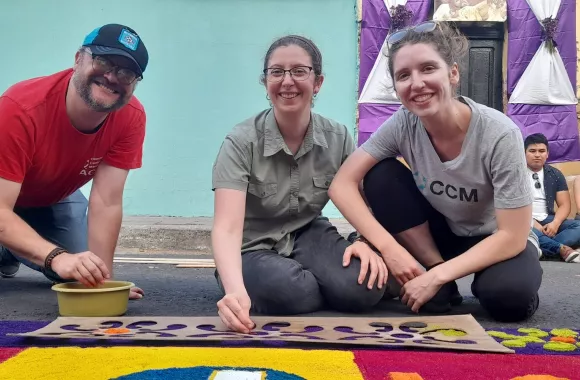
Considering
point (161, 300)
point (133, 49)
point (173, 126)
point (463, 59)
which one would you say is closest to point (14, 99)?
point (133, 49)

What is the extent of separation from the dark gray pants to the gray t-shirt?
38 centimetres

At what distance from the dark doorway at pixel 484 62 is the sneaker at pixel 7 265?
15.7ft

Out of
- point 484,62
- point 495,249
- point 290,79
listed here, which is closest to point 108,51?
point 290,79

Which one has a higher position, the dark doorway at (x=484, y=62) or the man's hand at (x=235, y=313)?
the dark doorway at (x=484, y=62)

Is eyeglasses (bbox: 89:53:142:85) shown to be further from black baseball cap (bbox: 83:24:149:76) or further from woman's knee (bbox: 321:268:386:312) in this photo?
woman's knee (bbox: 321:268:386:312)

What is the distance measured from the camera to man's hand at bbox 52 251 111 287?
207 centimetres

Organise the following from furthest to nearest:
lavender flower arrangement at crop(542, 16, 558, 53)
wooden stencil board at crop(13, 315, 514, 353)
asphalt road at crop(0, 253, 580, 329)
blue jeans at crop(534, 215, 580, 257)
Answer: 1. lavender flower arrangement at crop(542, 16, 558, 53)
2. blue jeans at crop(534, 215, 580, 257)
3. asphalt road at crop(0, 253, 580, 329)
4. wooden stencil board at crop(13, 315, 514, 353)

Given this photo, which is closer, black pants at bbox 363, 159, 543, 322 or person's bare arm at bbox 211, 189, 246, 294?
person's bare arm at bbox 211, 189, 246, 294

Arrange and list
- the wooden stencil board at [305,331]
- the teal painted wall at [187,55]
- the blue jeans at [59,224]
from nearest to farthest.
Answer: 1. the wooden stencil board at [305,331]
2. the blue jeans at [59,224]
3. the teal painted wall at [187,55]

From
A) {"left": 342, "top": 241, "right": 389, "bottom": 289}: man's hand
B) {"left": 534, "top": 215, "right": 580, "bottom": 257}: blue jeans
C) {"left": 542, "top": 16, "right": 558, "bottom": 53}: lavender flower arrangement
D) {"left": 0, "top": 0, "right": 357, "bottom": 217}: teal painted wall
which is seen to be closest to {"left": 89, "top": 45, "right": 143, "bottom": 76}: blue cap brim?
{"left": 342, "top": 241, "right": 389, "bottom": 289}: man's hand

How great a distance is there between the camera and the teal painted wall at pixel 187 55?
21.2ft

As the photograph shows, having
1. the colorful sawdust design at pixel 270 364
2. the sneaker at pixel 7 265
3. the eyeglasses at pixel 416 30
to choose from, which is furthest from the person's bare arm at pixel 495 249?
the sneaker at pixel 7 265

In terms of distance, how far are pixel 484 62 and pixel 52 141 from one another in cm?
527

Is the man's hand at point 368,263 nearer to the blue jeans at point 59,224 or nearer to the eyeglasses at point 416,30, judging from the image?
the eyeglasses at point 416,30
